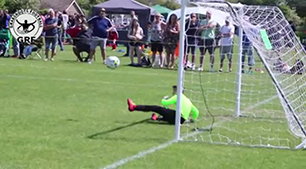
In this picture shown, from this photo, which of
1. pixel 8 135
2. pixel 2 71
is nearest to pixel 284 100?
pixel 8 135

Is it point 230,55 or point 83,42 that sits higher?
point 230,55

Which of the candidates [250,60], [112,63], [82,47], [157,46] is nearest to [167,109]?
[250,60]

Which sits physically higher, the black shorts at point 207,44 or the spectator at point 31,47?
the black shorts at point 207,44

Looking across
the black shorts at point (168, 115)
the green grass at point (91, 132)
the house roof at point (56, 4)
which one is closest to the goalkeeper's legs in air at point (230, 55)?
the green grass at point (91, 132)

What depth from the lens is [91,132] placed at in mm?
8516

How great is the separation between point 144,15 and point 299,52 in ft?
87.7

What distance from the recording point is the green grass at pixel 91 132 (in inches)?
269

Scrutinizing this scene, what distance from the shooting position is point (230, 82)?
1681 centimetres

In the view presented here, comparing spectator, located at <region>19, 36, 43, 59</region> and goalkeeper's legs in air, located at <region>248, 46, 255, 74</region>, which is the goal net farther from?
spectator, located at <region>19, 36, 43, 59</region>

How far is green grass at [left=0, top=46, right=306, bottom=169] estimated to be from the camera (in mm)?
6836

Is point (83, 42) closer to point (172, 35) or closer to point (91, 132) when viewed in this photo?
point (172, 35)

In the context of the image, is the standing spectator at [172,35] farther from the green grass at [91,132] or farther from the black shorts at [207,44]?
the green grass at [91,132]

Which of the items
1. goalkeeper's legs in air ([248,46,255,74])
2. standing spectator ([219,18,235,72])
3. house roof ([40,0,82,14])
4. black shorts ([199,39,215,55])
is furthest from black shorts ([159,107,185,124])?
house roof ([40,0,82,14])

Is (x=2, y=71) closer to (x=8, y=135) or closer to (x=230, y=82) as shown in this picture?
(x=230, y=82)
